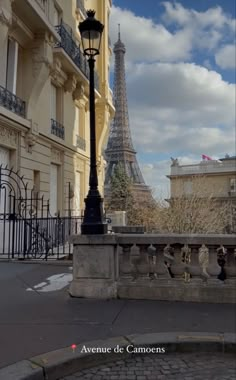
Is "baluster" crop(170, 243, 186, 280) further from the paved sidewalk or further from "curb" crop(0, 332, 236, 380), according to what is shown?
"curb" crop(0, 332, 236, 380)

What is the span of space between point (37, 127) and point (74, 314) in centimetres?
1067

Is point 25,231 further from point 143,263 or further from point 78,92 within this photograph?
point 78,92

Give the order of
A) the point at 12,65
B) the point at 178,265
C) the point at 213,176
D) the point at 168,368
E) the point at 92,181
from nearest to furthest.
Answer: the point at 168,368 → the point at 178,265 → the point at 92,181 → the point at 12,65 → the point at 213,176

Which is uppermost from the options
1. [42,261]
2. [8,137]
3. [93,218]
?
[8,137]

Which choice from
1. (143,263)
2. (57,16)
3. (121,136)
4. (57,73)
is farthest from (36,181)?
(121,136)

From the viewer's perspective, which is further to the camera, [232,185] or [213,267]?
[232,185]

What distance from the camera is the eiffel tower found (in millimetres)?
57156

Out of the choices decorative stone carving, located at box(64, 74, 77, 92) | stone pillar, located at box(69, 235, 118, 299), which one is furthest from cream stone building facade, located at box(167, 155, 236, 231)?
stone pillar, located at box(69, 235, 118, 299)

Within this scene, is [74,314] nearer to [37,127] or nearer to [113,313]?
[113,313]

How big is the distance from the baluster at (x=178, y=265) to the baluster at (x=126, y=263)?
0.69 meters

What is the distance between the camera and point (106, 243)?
6098mm

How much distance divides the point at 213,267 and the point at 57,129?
13.3 meters

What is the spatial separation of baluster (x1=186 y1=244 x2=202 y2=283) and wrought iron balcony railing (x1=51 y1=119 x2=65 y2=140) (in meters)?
12.3

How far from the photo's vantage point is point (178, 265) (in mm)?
6094
